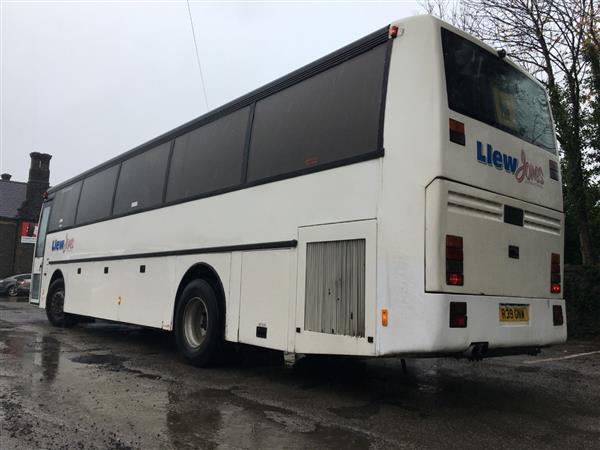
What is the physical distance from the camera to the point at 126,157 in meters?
9.35

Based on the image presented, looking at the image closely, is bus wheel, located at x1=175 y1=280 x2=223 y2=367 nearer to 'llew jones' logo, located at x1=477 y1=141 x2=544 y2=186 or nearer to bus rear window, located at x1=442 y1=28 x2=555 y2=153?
'llew jones' logo, located at x1=477 y1=141 x2=544 y2=186

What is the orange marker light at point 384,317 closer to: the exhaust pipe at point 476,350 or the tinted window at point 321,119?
the exhaust pipe at point 476,350

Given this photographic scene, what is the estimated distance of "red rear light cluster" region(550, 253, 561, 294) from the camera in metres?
5.36

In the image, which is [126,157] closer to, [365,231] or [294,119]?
[294,119]

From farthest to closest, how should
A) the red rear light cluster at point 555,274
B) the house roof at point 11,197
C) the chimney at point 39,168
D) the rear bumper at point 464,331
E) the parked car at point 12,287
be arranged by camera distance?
1. the chimney at point 39,168
2. the house roof at point 11,197
3. the parked car at point 12,287
4. the red rear light cluster at point 555,274
5. the rear bumper at point 464,331

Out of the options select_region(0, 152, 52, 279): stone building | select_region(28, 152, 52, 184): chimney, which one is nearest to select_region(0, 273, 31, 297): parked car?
select_region(0, 152, 52, 279): stone building

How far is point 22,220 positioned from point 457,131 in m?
44.2

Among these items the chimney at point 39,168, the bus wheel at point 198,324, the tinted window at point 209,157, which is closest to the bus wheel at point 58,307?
the tinted window at point 209,157

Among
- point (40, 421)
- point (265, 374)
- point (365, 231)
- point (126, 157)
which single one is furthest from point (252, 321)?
point (126, 157)

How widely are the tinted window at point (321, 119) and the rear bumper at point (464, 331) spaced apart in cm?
154

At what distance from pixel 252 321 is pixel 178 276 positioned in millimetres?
1890

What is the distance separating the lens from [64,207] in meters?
11.8

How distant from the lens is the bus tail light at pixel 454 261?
424cm

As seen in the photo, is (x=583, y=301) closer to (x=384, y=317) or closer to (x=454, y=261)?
(x=454, y=261)
